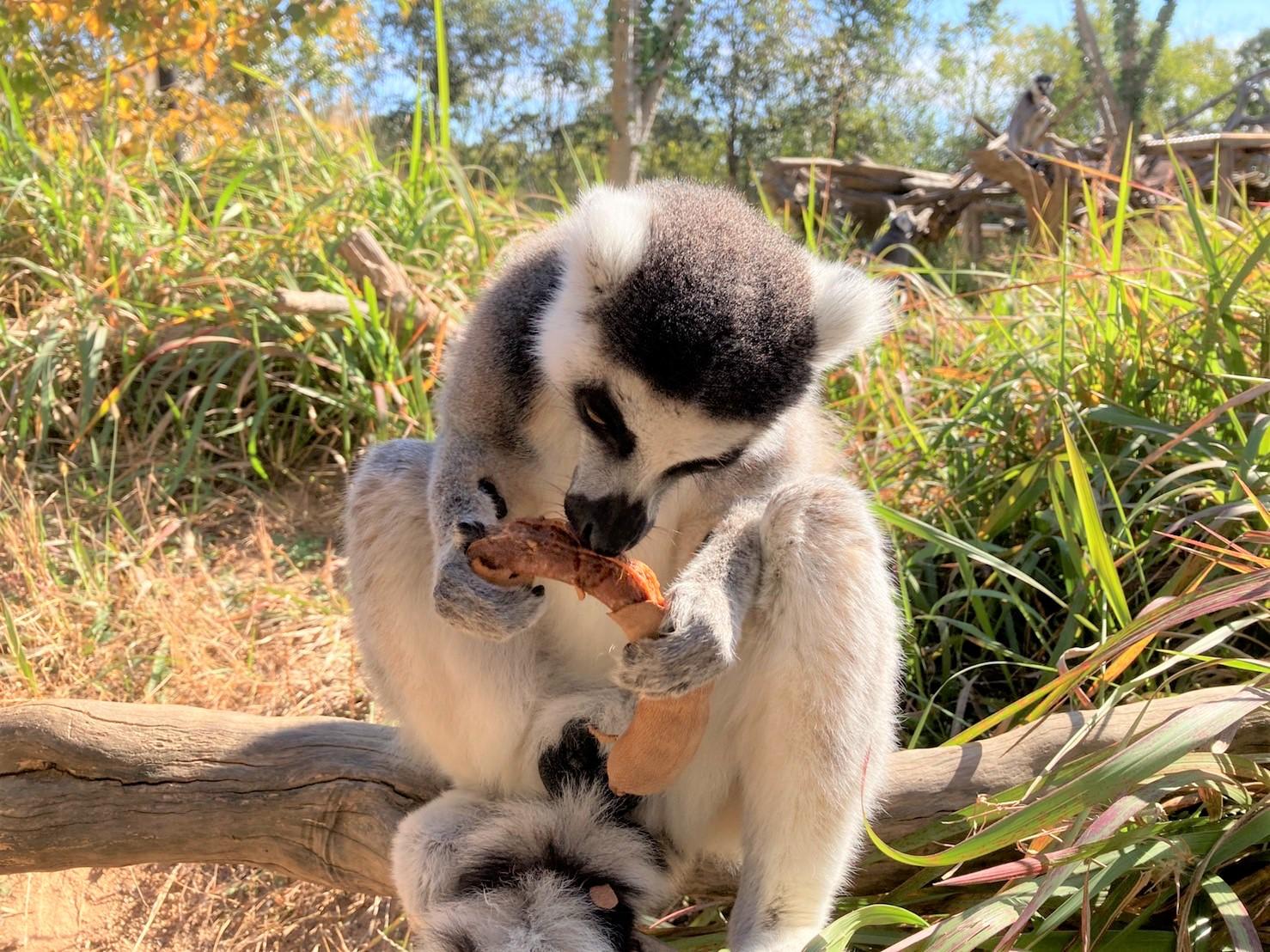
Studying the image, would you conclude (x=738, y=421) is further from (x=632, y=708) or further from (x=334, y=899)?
(x=334, y=899)

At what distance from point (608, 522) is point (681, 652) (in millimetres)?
345

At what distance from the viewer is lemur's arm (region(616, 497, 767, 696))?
2.24 metres

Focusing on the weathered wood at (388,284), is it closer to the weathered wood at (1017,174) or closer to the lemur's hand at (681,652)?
the lemur's hand at (681,652)

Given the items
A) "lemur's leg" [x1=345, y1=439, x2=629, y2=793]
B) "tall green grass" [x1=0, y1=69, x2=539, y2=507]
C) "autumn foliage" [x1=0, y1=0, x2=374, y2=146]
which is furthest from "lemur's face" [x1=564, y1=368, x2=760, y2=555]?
"autumn foliage" [x1=0, y1=0, x2=374, y2=146]

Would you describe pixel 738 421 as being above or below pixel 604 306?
below

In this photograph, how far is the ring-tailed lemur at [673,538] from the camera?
7.60ft

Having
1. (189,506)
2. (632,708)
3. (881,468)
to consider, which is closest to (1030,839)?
(632,708)

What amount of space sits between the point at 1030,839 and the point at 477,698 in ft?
4.81

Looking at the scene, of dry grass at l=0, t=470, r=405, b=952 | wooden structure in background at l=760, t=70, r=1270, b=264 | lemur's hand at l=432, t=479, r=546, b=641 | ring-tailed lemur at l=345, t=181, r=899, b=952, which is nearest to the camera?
ring-tailed lemur at l=345, t=181, r=899, b=952

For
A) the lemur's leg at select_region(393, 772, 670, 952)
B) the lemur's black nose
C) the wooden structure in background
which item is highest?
the wooden structure in background

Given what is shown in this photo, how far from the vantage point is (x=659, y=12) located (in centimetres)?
969

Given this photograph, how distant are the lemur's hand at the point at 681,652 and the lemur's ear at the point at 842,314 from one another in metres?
0.76

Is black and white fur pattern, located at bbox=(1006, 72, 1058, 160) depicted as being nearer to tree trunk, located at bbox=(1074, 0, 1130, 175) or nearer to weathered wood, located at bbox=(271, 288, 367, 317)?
tree trunk, located at bbox=(1074, 0, 1130, 175)

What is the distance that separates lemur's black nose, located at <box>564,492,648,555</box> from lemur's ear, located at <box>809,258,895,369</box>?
0.68 metres
